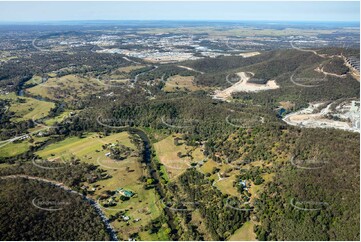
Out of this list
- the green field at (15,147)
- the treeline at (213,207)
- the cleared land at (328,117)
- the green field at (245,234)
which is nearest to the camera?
the green field at (245,234)

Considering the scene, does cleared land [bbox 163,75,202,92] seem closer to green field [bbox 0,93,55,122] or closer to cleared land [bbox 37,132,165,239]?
green field [bbox 0,93,55,122]

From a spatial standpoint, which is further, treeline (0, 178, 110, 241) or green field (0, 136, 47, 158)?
green field (0, 136, 47, 158)

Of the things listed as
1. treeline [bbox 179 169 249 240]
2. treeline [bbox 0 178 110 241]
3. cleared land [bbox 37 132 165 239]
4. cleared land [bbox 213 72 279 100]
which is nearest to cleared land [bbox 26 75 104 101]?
cleared land [bbox 37 132 165 239]

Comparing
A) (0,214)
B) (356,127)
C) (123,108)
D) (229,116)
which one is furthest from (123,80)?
(0,214)

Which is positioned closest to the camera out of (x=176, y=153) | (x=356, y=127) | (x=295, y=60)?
(x=176, y=153)

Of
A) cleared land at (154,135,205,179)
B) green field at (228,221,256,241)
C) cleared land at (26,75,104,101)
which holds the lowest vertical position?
green field at (228,221,256,241)

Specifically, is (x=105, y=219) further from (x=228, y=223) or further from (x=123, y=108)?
(x=123, y=108)

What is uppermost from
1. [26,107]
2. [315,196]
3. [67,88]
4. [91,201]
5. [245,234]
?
[315,196]

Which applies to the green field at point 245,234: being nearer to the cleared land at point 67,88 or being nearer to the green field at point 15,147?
the green field at point 15,147

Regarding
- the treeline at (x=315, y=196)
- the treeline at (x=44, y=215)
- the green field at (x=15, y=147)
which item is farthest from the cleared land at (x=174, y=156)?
the green field at (x=15, y=147)

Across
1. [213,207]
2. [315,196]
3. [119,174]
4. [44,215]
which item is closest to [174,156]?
[119,174]

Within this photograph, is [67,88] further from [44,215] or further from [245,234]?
[245,234]
